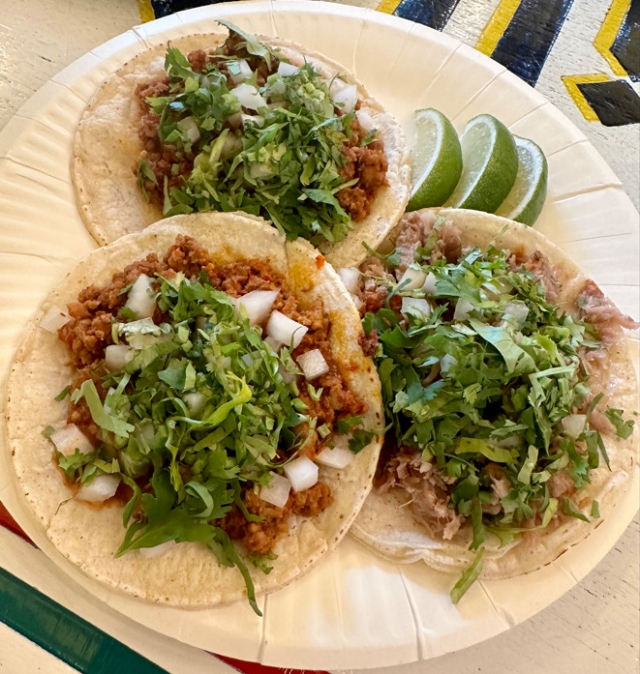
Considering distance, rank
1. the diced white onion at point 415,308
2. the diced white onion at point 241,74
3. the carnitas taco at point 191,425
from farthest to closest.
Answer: the diced white onion at point 241,74 → the diced white onion at point 415,308 → the carnitas taco at point 191,425

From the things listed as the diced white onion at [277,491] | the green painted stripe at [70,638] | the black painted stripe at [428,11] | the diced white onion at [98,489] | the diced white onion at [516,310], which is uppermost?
the black painted stripe at [428,11]

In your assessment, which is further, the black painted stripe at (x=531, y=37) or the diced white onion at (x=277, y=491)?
the black painted stripe at (x=531, y=37)

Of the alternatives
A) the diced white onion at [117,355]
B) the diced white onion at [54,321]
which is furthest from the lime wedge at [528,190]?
the diced white onion at [54,321]

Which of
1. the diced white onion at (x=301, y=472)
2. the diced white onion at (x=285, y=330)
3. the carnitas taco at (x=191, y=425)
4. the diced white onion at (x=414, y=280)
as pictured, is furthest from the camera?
the diced white onion at (x=414, y=280)

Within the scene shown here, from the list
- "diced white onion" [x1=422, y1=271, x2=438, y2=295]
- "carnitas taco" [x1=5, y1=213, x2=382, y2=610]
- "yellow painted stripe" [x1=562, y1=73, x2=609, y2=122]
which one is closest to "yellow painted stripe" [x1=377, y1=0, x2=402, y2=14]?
"yellow painted stripe" [x1=562, y1=73, x2=609, y2=122]

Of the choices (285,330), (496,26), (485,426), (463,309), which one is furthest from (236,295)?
(496,26)

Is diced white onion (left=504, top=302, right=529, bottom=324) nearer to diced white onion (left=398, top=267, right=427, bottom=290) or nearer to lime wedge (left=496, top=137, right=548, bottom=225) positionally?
diced white onion (left=398, top=267, right=427, bottom=290)

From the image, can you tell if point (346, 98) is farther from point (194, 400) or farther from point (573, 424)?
point (573, 424)

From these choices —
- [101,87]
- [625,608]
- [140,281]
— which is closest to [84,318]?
[140,281]

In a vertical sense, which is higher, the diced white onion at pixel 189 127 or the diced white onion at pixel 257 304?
the diced white onion at pixel 189 127

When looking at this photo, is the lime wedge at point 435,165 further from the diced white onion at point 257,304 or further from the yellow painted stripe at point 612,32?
the yellow painted stripe at point 612,32
